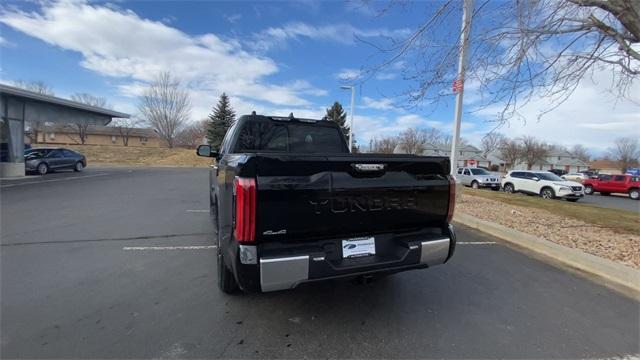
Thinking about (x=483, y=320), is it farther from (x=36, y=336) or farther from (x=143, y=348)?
(x=36, y=336)

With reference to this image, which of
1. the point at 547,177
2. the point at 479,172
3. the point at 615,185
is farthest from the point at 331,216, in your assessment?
the point at 615,185

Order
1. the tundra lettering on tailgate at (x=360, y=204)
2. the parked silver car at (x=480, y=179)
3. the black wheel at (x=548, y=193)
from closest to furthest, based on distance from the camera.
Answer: the tundra lettering on tailgate at (x=360, y=204) → the black wheel at (x=548, y=193) → the parked silver car at (x=480, y=179)

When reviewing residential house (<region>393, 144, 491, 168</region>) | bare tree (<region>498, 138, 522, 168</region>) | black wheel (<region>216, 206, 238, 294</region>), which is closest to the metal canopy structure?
black wheel (<region>216, 206, 238, 294</region>)

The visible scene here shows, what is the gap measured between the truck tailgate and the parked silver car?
2337 centimetres

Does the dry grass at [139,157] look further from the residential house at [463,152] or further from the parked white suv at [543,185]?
the residential house at [463,152]

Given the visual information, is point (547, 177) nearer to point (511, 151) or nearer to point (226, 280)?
point (226, 280)

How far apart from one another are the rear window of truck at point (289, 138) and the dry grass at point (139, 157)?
125ft

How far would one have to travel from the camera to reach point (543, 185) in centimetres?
2061

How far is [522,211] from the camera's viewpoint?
10109mm

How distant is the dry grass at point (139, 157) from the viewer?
134 feet

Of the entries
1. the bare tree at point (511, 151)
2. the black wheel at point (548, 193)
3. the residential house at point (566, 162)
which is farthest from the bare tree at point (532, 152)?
the black wheel at point (548, 193)

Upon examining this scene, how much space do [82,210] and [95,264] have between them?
5057 mm

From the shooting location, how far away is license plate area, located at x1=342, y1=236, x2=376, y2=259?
118 inches

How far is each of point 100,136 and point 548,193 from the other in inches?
3397
